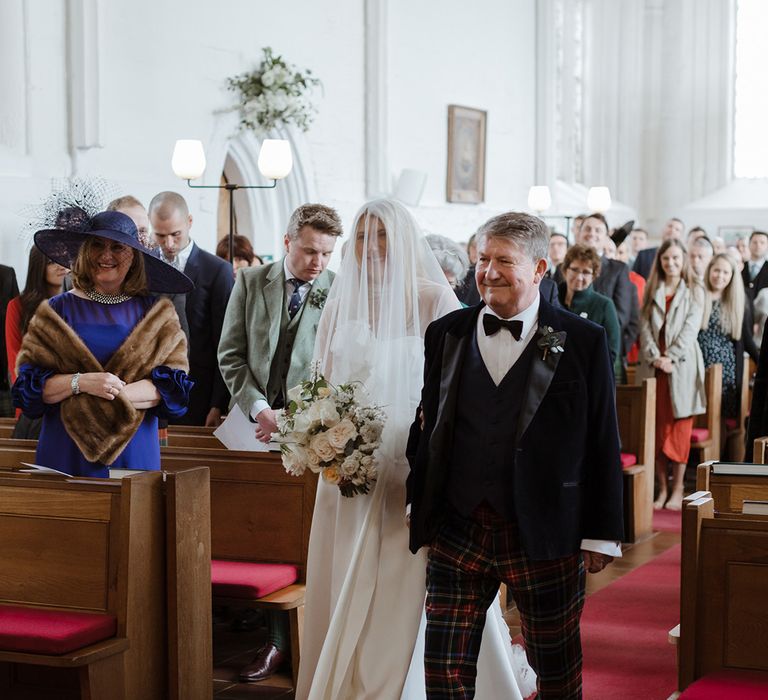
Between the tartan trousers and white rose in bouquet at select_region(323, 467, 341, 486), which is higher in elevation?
white rose in bouquet at select_region(323, 467, 341, 486)

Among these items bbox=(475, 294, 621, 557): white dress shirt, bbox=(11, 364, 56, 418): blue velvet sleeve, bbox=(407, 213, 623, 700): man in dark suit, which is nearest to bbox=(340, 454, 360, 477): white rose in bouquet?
bbox=(407, 213, 623, 700): man in dark suit

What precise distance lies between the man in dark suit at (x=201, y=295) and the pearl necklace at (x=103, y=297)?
147 cm

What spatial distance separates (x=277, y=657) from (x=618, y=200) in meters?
16.3

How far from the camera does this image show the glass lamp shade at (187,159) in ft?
29.2

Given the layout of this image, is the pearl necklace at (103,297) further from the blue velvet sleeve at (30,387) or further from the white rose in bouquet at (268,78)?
the white rose in bouquet at (268,78)

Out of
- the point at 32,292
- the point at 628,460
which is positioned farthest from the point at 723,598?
the point at 628,460

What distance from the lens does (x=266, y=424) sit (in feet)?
15.4

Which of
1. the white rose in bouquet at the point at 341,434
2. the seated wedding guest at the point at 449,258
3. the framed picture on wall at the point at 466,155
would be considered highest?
the framed picture on wall at the point at 466,155

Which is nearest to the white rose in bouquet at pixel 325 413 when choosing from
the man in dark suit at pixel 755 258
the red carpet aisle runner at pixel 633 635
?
the red carpet aisle runner at pixel 633 635

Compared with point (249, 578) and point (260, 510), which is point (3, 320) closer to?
point (260, 510)

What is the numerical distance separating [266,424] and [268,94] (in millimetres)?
6700

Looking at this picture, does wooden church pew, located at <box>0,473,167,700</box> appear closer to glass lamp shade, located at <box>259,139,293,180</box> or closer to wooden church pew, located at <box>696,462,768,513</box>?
wooden church pew, located at <box>696,462,768,513</box>

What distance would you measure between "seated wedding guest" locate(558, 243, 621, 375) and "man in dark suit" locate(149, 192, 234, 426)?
104 inches

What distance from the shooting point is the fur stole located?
4191mm
